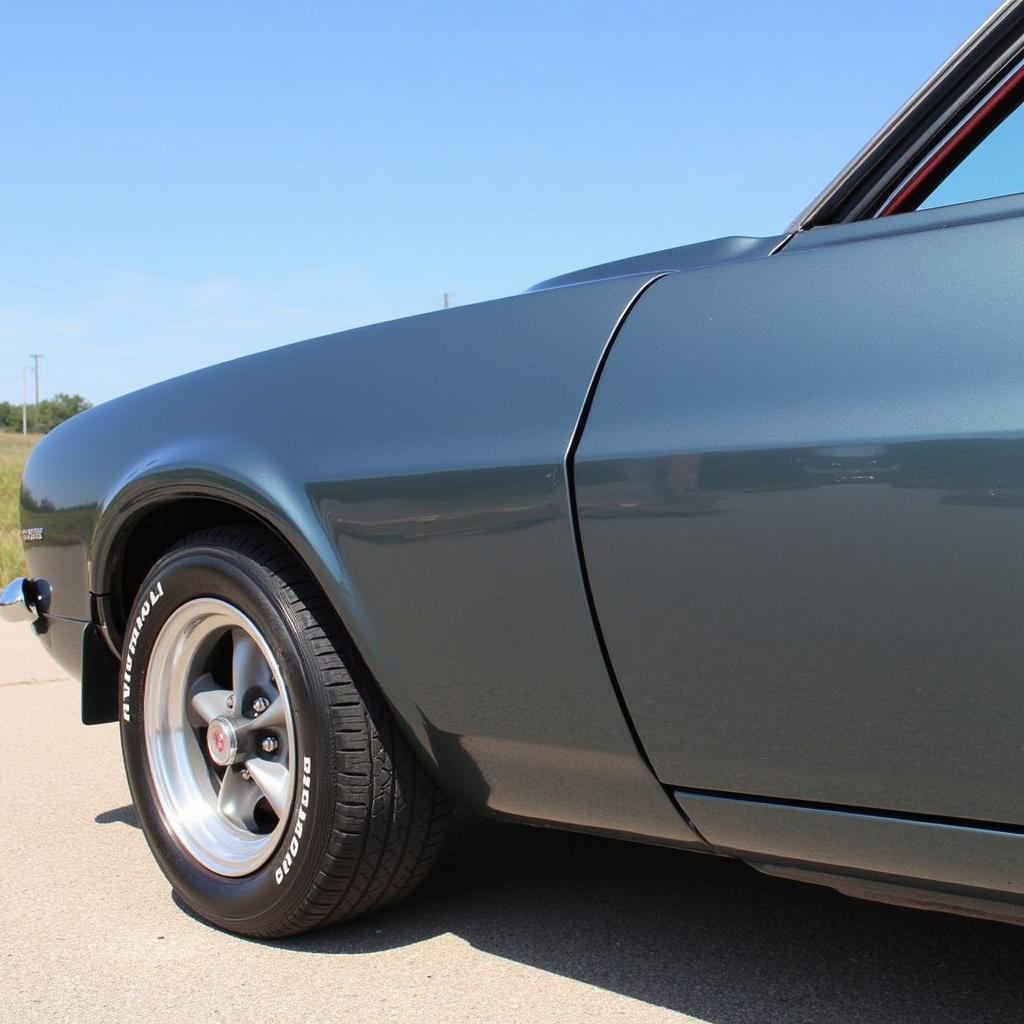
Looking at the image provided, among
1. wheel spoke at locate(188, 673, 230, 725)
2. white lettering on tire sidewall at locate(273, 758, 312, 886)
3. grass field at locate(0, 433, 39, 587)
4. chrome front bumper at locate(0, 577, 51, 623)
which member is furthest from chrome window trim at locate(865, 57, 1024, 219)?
grass field at locate(0, 433, 39, 587)

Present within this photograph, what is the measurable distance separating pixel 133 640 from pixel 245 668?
269 mm

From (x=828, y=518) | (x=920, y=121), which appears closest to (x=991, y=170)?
(x=920, y=121)

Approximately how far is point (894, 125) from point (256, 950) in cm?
176

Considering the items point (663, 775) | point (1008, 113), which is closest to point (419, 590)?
point (663, 775)

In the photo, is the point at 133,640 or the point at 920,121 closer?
the point at 920,121

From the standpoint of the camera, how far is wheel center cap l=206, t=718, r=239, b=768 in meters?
2.42

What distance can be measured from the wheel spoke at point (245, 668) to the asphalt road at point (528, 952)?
0.46 metres

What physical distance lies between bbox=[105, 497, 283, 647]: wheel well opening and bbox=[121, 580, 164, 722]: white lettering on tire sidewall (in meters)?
0.17

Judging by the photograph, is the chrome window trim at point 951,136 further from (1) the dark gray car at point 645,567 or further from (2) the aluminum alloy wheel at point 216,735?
(2) the aluminum alloy wheel at point 216,735

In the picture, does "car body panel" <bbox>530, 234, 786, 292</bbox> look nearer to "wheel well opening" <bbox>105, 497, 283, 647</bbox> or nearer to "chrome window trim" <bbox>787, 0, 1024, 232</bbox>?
"chrome window trim" <bbox>787, 0, 1024, 232</bbox>

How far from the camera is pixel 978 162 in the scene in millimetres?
1812

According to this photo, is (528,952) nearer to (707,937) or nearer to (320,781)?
(707,937)

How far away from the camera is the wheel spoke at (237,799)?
2.50 metres

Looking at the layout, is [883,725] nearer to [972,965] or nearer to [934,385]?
[934,385]
